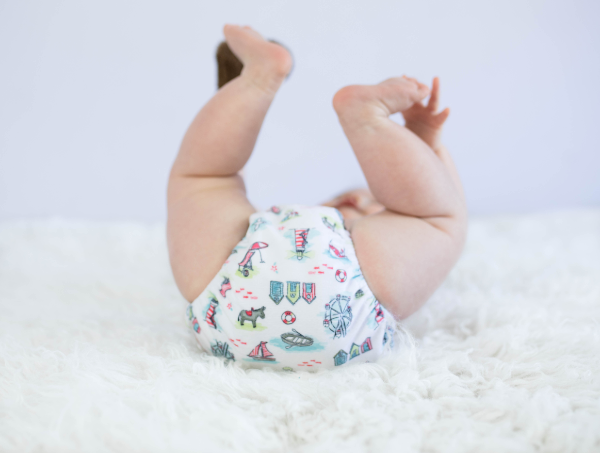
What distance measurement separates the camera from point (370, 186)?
787 mm

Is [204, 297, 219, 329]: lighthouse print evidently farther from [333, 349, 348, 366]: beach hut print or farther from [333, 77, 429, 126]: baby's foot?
[333, 77, 429, 126]: baby's foot

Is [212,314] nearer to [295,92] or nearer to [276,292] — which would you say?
[276,292]

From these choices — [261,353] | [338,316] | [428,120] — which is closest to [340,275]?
[338,316]

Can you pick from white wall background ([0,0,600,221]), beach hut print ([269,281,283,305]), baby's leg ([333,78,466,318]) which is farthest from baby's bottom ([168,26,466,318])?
white wall background ([0,0,600,221])

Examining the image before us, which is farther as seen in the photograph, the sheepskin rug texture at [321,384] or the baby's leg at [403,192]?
the baby's leg at [403,192]

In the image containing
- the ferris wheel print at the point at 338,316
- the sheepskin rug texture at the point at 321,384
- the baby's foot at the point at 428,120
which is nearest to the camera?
the sheepskin rug texture at the point at 321,384

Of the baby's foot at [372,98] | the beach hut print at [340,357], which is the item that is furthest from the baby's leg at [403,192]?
the beach hut print at [340,357]

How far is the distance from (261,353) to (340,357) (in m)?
0.11

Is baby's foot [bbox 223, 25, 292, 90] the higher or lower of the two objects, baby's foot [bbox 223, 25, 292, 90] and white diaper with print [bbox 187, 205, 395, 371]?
the higher

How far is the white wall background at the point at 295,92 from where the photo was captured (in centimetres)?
184

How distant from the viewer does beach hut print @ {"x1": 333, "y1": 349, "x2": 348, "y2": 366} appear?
65 centimetres

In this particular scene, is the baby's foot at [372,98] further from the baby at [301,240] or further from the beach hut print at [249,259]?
the beach hut print at [249,259]

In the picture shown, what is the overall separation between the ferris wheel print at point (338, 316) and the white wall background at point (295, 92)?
60.2 inches

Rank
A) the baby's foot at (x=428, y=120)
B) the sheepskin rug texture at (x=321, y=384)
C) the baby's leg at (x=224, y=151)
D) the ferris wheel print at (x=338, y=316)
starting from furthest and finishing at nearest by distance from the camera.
A: the baby's foot at (x=428, y=120) → the baby's leg at (x=224, y=151) → the ferris wheel print at (x=338, y=316) → the sheepskin rug texture at (x=321, y=384)
